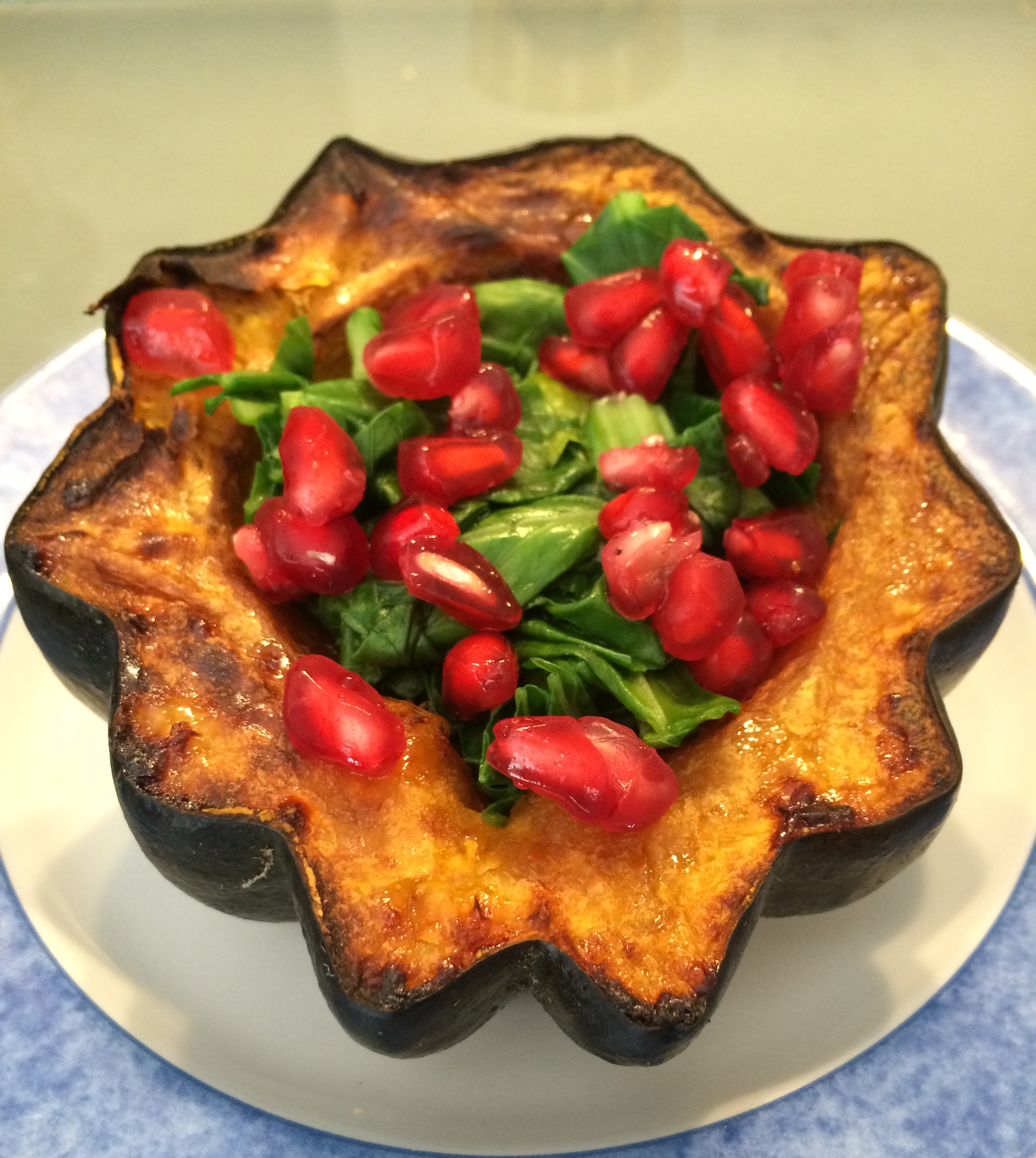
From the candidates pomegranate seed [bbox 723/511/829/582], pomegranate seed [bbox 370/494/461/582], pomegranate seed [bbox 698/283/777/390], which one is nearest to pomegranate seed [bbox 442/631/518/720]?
pomegranate seed [bbox 370/494/461/582]

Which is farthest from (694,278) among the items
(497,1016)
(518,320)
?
(497,1016)

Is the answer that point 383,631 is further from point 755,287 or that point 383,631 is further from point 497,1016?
point 755,287

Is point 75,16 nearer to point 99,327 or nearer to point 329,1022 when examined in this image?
point 99,327

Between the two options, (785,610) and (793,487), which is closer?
(785,610)

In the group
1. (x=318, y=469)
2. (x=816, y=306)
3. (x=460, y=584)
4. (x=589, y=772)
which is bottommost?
(x=589, y=772)

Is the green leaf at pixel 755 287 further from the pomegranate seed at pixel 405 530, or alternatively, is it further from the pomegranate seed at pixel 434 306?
the pomegranate seed at pixel 405 530

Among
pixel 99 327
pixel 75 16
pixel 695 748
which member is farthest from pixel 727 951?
pixel 75 16

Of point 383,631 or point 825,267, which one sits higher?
point 825,267

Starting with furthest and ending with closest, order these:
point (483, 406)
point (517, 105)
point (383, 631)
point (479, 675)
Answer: point (517, 105) → point (483, 406) → point (383, 631) → point (479, 675)
